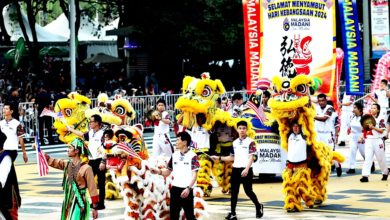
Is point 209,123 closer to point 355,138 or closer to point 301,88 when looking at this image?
point 301,88

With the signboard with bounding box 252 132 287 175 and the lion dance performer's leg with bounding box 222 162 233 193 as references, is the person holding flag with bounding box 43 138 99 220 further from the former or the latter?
the signboard with bounding box 252 132 287 175

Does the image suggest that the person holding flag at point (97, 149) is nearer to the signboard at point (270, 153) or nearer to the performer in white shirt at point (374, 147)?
the signboard at point (270, 153)

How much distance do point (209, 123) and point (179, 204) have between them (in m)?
4.73

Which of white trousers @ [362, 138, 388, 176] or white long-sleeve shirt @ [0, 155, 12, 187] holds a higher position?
white long-sleeve shirt @ [0, 155, 12, 187]

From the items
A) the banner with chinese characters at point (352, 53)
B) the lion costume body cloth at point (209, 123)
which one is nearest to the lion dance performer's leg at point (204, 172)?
the lion costume body cloth at point (209, 123)

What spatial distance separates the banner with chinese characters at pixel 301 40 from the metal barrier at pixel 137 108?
656 cm

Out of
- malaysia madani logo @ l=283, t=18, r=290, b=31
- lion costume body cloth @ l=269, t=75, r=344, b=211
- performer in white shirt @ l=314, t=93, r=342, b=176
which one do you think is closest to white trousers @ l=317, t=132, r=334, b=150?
performer in white shirt @ l=314, t=93, r=342, b=176

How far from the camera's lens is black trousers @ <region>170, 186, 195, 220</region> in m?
14.5

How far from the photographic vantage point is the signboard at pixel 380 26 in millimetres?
41188

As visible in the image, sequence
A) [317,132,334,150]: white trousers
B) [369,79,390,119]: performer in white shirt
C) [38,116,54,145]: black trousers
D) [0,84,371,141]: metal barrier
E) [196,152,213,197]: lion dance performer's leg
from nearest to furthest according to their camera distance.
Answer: [196,152,213,197]: lion dance performer's leg
[317,132,334,150]: white trousers
[369,79,390,119]: performer in white shirt
[38,116,54,145]: black trousers
[0,84,371,141]: metal barrier

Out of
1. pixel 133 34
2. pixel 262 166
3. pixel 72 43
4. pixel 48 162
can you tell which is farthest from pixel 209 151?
pixel 133 34

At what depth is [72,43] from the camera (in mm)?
36000

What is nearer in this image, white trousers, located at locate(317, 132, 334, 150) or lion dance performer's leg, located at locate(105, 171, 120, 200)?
lion dance performer's leg, located at locate(105, 171, 120, 200)

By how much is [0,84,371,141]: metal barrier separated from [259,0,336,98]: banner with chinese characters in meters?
6.56
